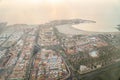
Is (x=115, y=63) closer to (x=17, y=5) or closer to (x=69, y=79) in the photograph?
(x=69, y=79)

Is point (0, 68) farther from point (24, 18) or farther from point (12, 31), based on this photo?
point (24, 18)

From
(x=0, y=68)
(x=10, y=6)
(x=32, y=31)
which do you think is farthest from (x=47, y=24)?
(x=0, y=68)

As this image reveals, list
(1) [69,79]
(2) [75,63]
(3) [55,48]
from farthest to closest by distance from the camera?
1. (3) [55,48]
2. (2) [75,63]
3. (1) [69,79]

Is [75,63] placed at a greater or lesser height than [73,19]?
lesser

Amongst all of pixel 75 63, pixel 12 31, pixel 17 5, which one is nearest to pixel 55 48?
pixel 75 63

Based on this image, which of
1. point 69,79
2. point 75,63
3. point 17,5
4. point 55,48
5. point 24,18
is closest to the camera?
point 69,79

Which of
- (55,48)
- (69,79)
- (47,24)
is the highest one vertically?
(47,24)

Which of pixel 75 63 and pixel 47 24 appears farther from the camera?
pixel 47 24

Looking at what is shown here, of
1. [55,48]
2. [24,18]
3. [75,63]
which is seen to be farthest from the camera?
[24,18]

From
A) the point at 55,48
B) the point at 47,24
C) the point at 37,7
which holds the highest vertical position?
the point at 37,7
